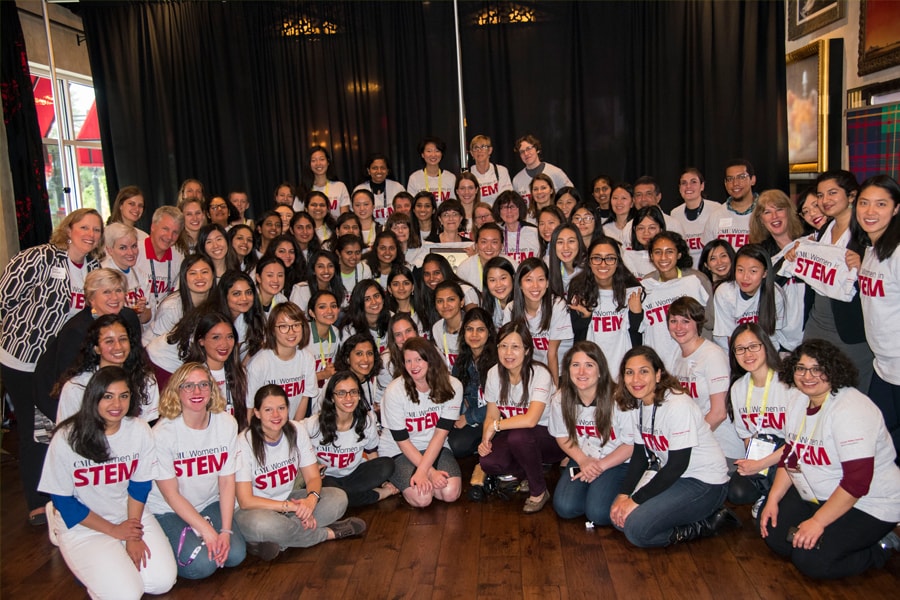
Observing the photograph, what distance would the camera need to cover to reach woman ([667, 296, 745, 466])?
12.5ft

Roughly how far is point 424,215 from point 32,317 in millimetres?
2678

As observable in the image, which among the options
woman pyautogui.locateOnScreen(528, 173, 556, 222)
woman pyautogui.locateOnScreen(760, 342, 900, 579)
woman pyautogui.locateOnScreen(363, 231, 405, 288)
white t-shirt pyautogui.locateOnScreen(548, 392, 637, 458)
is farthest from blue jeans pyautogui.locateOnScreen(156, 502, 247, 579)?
woman pyautogui.locateOnScreen(528, 173, 556, 222)

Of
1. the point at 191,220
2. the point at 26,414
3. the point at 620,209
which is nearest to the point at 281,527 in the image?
the point at 26,414

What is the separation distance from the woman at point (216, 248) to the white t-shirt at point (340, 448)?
1.29 metres

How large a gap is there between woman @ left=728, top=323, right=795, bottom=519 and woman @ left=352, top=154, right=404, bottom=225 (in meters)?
3.36

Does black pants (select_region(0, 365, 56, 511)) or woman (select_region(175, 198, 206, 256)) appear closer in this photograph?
black pants (select_region(0, 365, 56, 511))

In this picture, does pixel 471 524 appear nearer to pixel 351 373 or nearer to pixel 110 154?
pixel 351 373

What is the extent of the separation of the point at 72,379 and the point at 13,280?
0.82m

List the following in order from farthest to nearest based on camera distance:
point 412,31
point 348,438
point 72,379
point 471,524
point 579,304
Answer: point 412,31 < point 579,304 < point 348,438 < point 471,524 < point 72,379

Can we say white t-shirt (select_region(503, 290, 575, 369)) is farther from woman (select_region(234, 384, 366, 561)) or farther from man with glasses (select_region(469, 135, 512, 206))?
man with glasses (select_region(469, 135, 512, 206))

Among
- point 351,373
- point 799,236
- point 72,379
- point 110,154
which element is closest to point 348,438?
point 351,373

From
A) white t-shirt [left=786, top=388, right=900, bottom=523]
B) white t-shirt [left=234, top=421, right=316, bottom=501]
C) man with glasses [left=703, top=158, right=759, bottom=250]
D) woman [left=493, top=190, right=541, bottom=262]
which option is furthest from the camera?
woman [left=493, top=190, right=541, bottom=262]

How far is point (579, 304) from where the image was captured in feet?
14.2

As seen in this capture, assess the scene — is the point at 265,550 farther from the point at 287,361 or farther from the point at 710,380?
the point at 710,380
